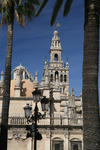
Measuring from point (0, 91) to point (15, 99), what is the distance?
3.92 metres

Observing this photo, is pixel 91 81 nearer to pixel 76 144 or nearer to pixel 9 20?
pixel 9 20

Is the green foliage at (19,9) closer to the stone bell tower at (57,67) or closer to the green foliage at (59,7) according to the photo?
the green foliage at (59,7)

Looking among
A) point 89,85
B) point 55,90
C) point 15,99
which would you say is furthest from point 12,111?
point 89,85

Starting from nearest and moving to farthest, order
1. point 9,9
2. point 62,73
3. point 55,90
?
point 9,9, point 55,90, point 62,73

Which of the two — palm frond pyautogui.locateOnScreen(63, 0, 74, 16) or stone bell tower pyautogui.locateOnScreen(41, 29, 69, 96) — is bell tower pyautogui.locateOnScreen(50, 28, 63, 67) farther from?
palm frond pyautogui.locateOnScreen(63, 0, 74, 16)

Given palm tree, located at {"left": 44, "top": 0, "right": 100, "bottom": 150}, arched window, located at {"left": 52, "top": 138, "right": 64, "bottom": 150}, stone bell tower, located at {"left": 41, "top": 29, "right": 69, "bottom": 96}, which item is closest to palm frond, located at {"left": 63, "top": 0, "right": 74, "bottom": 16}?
palm tree, located at {"left": 44, "top": 0, "right": 100, "bottom": 150}

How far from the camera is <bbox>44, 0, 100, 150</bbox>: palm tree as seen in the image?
7.23 meters

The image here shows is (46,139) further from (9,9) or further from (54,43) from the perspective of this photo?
(54,43)

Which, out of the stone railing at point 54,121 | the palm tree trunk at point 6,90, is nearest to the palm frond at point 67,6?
the palm tree trunk at point 6,90

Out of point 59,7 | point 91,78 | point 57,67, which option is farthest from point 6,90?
point 57,67

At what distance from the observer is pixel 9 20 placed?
15.2 meters

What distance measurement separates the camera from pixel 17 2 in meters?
15.6

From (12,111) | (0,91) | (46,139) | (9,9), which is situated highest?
(9,9)

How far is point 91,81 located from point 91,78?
9 centimetres
